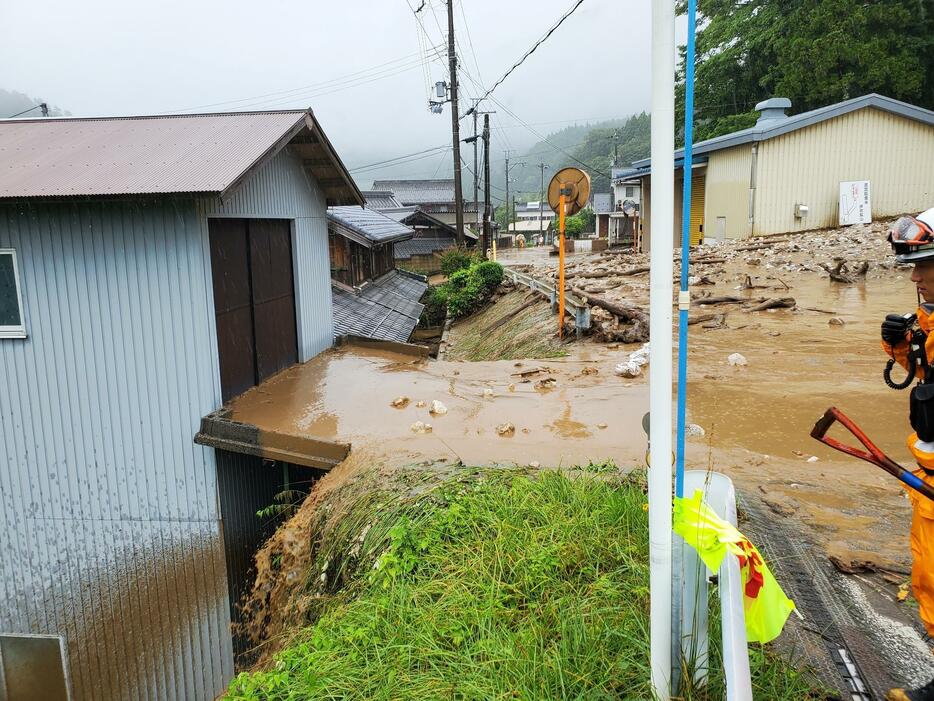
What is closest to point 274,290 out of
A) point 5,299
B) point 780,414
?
point 5,299

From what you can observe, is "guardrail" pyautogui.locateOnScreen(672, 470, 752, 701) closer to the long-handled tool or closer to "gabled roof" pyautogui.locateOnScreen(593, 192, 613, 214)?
the long-handled tool

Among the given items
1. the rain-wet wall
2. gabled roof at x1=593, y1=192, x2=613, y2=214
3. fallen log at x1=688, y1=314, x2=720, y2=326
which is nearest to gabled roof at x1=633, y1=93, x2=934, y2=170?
fallen log at x1=688, y1=314, x2=720, y2=326

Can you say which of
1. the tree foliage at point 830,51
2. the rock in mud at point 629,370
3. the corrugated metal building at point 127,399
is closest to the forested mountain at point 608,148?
the tree foliage at point 830,51

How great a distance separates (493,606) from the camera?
3.56 metres

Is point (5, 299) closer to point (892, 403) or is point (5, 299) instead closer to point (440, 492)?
point (440, 492)

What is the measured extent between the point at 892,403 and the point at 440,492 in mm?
5096

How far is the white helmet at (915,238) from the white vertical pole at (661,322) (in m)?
1.21

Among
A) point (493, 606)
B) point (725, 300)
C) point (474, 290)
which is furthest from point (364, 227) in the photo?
point (493, 606)

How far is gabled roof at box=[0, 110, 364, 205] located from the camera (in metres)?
6.27

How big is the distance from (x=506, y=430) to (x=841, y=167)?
61.6 ft

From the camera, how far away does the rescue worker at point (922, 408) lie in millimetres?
2637

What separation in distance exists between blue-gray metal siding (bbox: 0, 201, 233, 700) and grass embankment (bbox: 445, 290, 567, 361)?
239 inches

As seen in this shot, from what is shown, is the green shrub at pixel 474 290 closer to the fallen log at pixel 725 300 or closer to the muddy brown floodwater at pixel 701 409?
the fallen log at pixel 725 300

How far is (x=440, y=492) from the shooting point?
4.97 metres
